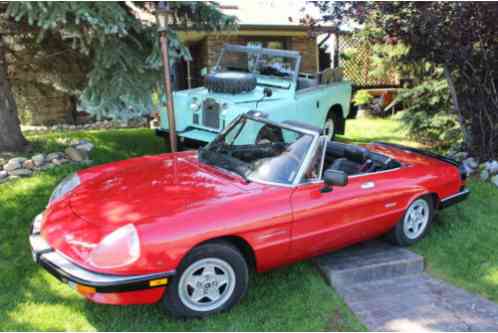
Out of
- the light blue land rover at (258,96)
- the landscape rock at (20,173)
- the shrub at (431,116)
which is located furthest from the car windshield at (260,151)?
the shrub at (431,116)

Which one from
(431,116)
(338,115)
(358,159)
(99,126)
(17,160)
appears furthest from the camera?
(99,126)

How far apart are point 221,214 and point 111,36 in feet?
9.35

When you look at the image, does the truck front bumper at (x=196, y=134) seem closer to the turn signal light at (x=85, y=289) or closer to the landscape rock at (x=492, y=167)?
the turn signal light at (x=85, y=289)

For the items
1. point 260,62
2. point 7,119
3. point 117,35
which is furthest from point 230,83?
point 7,119

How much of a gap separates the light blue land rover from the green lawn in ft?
6.21

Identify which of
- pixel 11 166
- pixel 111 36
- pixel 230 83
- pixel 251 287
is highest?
pixel 111 36

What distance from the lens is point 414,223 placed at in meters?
4.72

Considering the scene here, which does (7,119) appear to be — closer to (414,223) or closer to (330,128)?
(414,223)

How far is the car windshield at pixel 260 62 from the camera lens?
7836 millimetres

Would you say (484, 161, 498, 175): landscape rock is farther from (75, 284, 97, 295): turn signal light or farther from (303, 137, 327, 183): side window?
(75, 284, 97, 295): turn signal light

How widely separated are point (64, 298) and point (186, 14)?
392cm

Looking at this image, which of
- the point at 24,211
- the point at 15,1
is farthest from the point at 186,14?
the point at 24,211

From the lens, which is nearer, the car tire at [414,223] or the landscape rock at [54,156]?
the car tire at [414,223]

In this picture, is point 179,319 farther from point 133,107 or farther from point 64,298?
point 133,107
